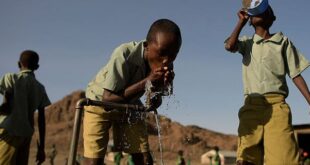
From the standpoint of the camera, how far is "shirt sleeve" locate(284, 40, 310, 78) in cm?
399

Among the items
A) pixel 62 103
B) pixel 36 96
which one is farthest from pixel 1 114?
pixel 62 103

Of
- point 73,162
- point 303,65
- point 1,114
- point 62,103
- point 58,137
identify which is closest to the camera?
point 73,162

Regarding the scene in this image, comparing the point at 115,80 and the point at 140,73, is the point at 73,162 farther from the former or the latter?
the point at 140,73

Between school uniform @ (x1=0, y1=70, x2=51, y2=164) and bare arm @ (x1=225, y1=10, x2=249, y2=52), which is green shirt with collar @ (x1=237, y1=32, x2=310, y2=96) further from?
school uniform @ (x1=0, y1=70, x2=51, y2=164)

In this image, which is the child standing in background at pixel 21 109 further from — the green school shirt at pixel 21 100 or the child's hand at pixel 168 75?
the child's hand at pixel 168 75

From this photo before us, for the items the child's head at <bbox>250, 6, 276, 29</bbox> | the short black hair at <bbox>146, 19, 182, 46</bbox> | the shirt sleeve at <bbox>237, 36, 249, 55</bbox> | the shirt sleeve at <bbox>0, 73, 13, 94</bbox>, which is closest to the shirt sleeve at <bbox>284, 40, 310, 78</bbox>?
the child's head at <bbox>250, 6, 276, 29</bbox>

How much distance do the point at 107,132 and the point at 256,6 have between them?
1685 millimetres

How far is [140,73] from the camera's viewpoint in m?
3.75

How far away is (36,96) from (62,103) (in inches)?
2669

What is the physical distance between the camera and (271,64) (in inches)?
157

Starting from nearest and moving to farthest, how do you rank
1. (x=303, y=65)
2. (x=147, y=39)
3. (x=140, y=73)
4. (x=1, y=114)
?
1. (x=147, y=39)
2. (x=140, y=73)
3. (x=303, y=65)
4. (x=1, y=114)

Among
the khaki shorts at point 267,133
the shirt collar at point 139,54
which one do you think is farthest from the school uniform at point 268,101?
the shirt collar at point 139,54

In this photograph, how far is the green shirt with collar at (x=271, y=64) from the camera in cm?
395

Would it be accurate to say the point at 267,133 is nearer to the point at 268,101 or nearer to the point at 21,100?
the point at 268,101
